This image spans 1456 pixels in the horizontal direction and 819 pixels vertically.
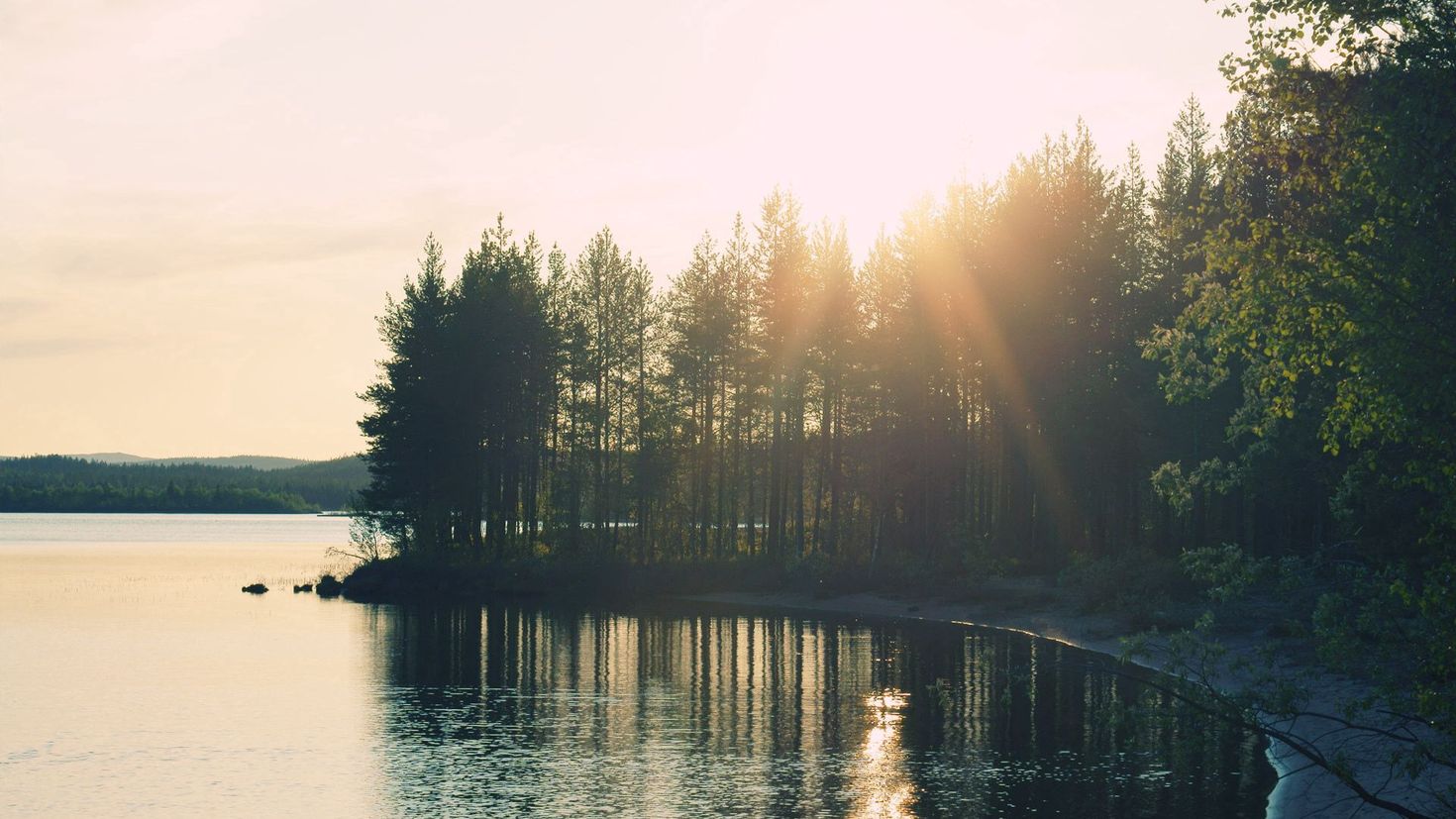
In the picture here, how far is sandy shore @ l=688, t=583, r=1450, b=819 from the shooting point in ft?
74.7

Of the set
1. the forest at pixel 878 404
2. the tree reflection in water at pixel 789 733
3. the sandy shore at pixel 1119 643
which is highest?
the forest at pixel 878 404

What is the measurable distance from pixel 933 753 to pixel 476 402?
52514 millimetres

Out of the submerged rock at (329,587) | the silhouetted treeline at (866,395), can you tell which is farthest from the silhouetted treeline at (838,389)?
the submerged rock at (329,587)

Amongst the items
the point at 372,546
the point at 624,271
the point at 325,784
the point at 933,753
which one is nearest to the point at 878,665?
the point at 933,753

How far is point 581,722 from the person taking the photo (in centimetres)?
3409

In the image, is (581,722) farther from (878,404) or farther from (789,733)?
(878,404)

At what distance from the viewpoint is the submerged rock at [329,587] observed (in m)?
76.2

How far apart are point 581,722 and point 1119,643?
51.0 ft

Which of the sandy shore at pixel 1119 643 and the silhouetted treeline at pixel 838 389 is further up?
the silhouetted treeline at pixel 838 389

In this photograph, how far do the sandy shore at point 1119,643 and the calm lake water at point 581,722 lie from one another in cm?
101

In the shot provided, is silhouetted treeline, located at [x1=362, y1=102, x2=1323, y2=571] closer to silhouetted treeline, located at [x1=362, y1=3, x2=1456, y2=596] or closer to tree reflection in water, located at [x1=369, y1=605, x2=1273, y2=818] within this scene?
silhouetted treeline, located at [x1=362, y1=3, x2=1456, y2=596]

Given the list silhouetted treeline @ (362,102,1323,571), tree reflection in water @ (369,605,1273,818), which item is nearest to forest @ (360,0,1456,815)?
silhouetted treeline @ (362,102,1323,571)

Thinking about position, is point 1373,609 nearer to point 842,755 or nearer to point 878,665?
point 842,755

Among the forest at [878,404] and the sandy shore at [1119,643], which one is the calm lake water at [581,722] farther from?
the forest at [878,404]
